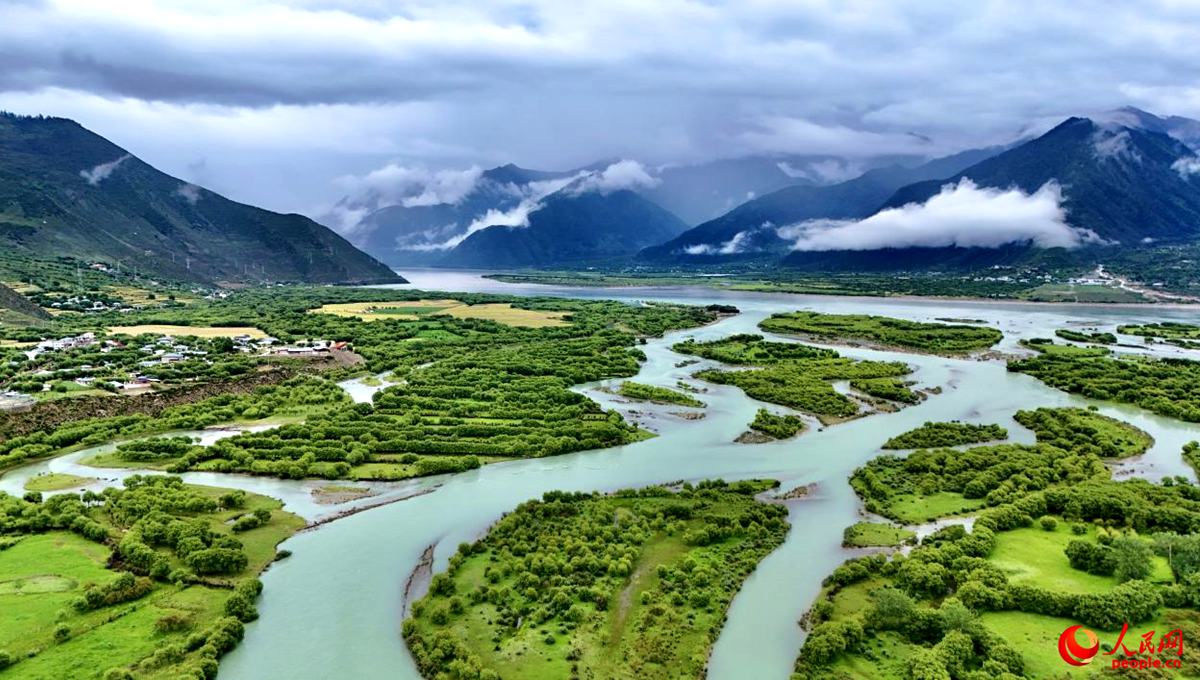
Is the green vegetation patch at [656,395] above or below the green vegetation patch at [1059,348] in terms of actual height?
below

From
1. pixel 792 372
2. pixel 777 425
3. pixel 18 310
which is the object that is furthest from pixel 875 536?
pixel 18 310

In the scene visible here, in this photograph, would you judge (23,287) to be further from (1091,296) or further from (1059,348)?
(1091,296)

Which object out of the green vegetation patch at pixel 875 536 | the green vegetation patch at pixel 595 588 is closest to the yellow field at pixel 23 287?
the green vegetation patch at pixel 595 588

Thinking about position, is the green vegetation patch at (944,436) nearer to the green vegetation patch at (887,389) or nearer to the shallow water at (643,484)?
the shallow water at (643,484)

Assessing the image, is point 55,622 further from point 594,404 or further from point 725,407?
point 725,407

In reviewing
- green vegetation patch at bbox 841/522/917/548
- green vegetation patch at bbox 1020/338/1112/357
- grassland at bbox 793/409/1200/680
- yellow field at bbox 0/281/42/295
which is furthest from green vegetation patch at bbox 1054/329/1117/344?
yellow field at bbox 0/281/42/295

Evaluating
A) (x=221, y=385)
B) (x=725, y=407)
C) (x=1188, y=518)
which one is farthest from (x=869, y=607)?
(x=221, y=385)
